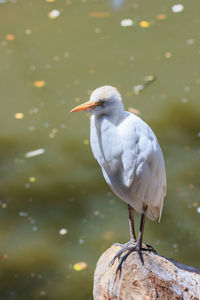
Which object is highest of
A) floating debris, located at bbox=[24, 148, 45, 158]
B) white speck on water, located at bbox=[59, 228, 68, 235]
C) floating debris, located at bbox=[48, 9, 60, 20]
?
floating debris, located at bbox=[48, 9, 60, 20]

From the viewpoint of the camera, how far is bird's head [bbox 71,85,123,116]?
2.61 metres

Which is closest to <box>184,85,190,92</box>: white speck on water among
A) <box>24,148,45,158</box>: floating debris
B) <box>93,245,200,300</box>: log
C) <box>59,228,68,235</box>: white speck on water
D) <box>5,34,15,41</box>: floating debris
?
<box>24,148,45,158</box>: floating debris

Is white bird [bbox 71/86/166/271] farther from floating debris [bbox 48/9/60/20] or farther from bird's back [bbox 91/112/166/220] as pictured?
floating debris [bbox 48/9/60/20]

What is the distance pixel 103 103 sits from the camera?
2639mm

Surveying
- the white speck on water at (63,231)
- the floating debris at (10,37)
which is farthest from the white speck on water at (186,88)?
the floating debris at (10,37)

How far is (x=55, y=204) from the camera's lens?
4.62m

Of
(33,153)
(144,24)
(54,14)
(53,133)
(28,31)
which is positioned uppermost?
(54,14)

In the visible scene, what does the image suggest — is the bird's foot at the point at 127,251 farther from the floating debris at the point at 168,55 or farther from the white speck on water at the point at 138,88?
the floating debris at the point at 168,55

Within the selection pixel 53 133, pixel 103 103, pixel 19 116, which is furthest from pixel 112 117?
pixel 19 116

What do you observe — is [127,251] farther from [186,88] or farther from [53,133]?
[186,88]

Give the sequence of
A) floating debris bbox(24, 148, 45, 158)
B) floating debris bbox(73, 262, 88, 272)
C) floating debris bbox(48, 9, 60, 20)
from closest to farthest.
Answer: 1. floating debris bbox(73, 262, 88, 272)
2. floating debris bbox(24, 148, 45, 158)
3. floating debris bbox(48, 9, 60, 20)

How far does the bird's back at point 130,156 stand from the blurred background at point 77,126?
138cm

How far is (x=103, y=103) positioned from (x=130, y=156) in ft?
1.01

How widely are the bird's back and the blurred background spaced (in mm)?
1382
